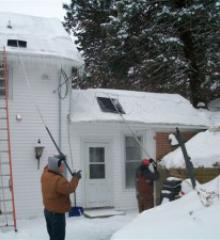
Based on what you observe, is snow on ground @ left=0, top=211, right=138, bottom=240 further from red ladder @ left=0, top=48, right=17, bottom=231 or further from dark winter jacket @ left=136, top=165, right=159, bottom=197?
dark winter jacket @ left=136, top=165, right=159, bottom=197

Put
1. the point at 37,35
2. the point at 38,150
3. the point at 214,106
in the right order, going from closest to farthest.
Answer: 1. the point at 38,150
2. the point at 37,35
3. the point at 214,106

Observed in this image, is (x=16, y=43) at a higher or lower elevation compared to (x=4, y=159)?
higher

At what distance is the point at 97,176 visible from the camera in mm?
12953

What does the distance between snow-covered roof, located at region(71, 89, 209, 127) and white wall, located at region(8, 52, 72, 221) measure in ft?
3.28

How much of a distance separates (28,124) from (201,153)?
14.1 feet

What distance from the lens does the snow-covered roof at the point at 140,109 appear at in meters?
12.7

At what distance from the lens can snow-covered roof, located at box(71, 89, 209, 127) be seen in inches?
501

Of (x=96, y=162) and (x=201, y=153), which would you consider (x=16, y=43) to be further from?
(x=201, y=153)

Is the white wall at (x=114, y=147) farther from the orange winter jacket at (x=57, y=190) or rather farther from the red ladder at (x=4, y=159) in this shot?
the orange winter jacket at (x=57, y=190)

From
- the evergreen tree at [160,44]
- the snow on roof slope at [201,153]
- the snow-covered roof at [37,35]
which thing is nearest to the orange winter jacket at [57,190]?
the snow-covered roof at [37,35]

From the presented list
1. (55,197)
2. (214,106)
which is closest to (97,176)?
(214,106)

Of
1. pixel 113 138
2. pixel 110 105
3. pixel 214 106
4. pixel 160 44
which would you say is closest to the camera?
pixel 113 138

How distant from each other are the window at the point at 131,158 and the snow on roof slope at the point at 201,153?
1.12m

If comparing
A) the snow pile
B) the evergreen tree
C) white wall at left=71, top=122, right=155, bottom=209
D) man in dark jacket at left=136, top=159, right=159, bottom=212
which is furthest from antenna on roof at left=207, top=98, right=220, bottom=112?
the snow pile
